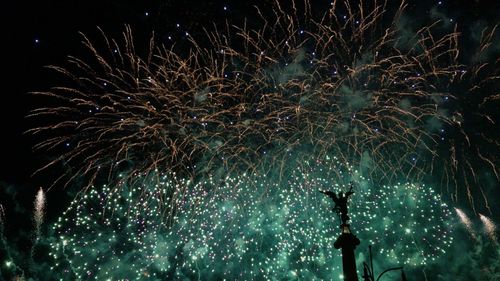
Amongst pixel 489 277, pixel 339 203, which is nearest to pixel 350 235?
pixel 339 203

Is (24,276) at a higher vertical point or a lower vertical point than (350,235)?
higher

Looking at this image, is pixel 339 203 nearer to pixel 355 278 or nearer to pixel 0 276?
pixel 355 278

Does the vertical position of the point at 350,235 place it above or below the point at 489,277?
below

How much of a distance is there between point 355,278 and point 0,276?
67.3ft

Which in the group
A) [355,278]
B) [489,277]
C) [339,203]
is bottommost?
[355,278]

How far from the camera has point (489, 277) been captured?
3469 cm

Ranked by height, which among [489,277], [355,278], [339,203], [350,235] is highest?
[489,277]

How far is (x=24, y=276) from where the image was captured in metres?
23.1

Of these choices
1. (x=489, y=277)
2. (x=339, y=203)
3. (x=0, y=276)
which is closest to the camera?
(x=339, y=203)

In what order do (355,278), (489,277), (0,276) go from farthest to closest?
1. (489,277)
2. (0,276)
3. (355,278)

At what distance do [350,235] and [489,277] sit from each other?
30.1 m

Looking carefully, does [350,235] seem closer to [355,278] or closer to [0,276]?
[355,278]

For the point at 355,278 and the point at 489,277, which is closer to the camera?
the point at 355,278

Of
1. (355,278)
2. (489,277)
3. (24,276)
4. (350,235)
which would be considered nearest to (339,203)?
(350,235)
